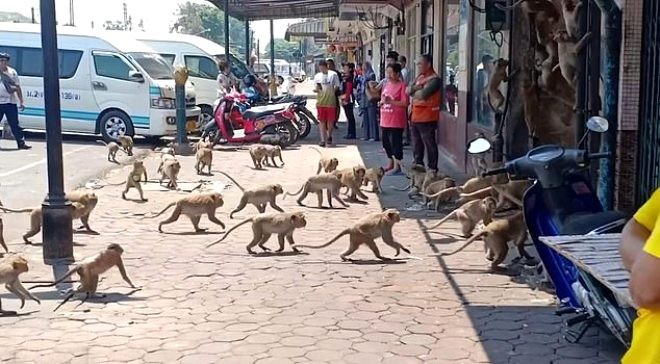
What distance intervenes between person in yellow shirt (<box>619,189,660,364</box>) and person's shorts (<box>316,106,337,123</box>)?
14.9m

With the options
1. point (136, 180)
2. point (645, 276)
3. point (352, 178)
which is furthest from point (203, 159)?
point (645, 276)

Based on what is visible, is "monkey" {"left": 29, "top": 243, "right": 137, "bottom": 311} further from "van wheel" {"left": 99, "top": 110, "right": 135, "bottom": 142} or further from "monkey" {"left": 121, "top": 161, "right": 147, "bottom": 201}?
"van wheel" {"left": 99, "top": 110, "right": 135, "bottom": 142}

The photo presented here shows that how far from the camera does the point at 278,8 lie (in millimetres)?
25281

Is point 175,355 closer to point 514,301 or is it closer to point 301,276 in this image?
point 301,276

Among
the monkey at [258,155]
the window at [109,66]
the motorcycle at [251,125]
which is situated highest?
the window at [109,66]

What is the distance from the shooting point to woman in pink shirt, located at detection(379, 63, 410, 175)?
11719 millimetres

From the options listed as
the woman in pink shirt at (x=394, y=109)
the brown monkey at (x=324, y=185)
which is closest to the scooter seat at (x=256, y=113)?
the woman in pink shirt at (x=394, y=109)

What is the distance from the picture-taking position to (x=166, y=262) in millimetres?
7156

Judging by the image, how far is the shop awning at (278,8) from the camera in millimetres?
23394

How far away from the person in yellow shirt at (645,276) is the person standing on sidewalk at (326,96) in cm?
1466

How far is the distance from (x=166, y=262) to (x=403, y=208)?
356 centimetres

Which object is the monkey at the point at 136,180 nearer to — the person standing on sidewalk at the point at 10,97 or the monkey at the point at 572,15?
the monkey at the point at 572,15

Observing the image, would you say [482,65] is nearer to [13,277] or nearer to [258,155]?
[258,155]

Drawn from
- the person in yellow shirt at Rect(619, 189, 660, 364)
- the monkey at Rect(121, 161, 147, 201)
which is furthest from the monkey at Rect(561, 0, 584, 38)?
the monkey at Rect(121, 161, 147, 201)
